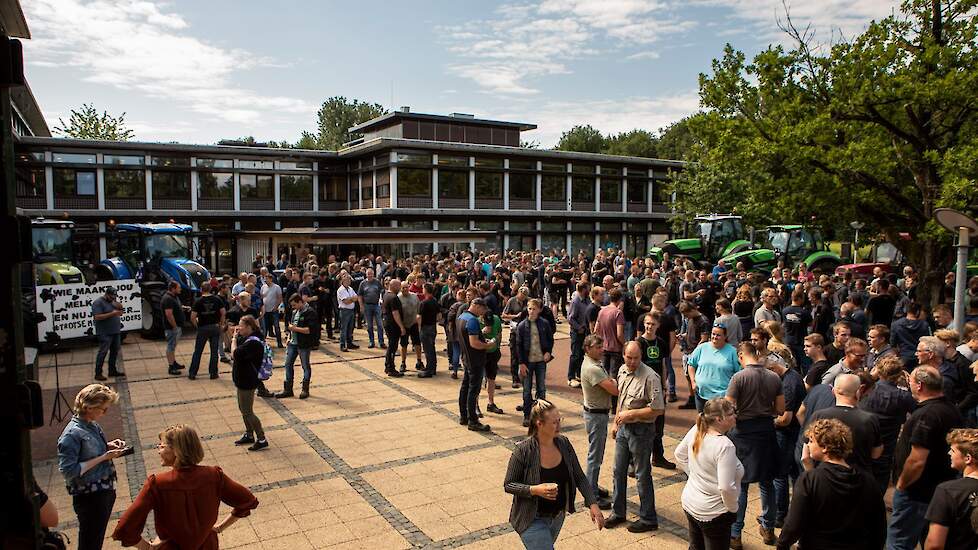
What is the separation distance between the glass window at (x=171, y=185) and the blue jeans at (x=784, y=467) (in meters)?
35.2

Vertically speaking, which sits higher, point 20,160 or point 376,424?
point 20,160

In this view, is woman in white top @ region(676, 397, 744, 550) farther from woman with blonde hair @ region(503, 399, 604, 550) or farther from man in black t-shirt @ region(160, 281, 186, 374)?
man in black t-shirt @ region(160, 281, 186, 374)

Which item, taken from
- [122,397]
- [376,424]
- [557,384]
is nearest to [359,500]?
[376,424]

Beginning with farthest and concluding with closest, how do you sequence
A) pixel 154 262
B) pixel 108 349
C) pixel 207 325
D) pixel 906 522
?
1. pixel 154 262
2. pixel 108 349
3. pixel 207 325
4. pixel 906 522

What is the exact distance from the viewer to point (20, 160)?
1179 inches

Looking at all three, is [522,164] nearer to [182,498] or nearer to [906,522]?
[906,522]

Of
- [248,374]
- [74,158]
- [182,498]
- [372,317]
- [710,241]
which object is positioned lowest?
[372,317]

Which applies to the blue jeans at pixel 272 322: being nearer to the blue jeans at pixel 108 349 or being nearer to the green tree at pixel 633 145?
the blue jeans at pixel 108 349

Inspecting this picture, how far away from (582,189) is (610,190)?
7.95 feet

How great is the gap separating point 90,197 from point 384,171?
14.9 meters

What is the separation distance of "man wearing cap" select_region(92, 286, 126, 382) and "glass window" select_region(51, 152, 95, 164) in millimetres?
25195

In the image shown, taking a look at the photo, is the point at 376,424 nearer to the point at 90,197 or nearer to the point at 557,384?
the point at 557,384

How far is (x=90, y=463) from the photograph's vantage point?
192 inches

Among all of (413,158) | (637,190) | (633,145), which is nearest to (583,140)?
(633,145)
